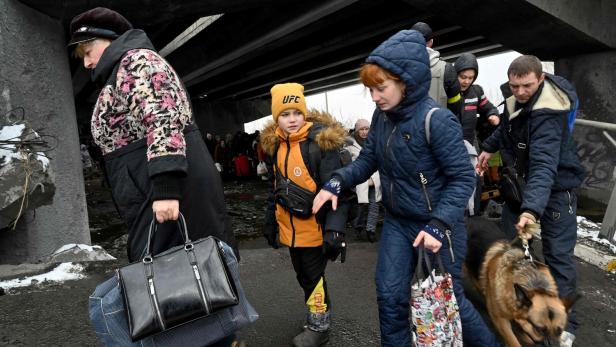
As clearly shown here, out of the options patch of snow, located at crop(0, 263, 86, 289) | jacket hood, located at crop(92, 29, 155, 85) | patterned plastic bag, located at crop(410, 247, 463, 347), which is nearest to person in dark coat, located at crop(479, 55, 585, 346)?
patterned plastic bag, located at crop(410, 247, 463, 347)

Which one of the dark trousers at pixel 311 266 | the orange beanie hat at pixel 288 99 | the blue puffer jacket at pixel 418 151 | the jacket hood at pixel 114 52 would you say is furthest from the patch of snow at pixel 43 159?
the blue puffer jacket at pixel 418 151

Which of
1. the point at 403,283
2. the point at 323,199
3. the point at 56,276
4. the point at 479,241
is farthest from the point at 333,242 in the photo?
the point at 56,276

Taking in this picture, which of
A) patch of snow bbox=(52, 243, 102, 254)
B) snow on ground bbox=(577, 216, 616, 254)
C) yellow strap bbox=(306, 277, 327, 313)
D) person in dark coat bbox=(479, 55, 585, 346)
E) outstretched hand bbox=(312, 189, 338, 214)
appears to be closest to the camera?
outstretched hand bbox=(312, 189, 338, 214)

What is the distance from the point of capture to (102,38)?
2.05m

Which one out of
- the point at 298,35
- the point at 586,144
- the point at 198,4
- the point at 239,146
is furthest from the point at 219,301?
the point at 239,146

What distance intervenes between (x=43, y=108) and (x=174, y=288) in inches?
163

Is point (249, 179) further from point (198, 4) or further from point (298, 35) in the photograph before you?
point (198, 4)

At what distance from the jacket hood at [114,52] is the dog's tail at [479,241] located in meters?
2.71

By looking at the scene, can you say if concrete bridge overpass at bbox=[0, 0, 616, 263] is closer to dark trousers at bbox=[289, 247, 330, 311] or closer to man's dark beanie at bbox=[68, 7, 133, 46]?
man's dark beanie at bbox=[68, 7, 133, 46]

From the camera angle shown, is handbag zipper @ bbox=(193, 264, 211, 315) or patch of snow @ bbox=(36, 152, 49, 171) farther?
patch of snow @ bbox=(36, 152, 49, 171)

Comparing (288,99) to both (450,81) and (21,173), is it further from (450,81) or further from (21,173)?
(21,173)

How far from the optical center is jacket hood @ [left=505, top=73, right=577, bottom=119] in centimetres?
266

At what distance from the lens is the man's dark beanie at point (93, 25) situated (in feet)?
6.56

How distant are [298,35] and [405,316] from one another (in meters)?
9.15
